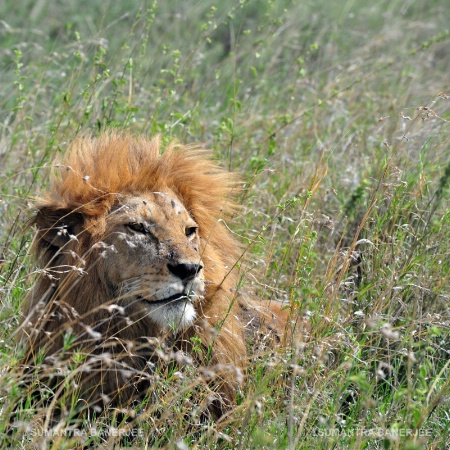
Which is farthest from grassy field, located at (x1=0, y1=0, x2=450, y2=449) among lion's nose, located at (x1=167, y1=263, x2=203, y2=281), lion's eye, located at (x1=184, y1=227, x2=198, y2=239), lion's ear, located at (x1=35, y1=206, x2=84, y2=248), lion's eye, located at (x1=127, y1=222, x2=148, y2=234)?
lion's eye, located at (x1=127, y1=222, x2=148, y2=234)

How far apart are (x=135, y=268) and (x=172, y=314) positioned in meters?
0.24

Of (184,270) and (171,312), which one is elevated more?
(184,270)

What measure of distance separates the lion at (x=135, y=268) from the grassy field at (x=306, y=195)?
0.58 ft

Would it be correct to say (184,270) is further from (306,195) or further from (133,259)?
(306,195)

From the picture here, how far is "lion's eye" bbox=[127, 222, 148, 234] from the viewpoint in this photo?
3.58 meters

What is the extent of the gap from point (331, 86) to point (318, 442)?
3.83 metres

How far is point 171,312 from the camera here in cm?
342

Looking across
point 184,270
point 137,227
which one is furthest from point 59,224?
point 184,270

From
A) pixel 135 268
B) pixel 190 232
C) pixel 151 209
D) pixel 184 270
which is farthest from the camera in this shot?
pixel 190 232

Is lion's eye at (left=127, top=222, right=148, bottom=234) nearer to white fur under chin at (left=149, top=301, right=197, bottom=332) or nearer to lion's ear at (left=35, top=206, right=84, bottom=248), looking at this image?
lion's ear at (left=35, top=206, right=84, bottom=248)

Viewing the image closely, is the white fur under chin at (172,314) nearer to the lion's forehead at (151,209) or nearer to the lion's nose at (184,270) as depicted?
the lion's nose at (184,270)

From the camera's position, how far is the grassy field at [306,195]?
3.19 metres

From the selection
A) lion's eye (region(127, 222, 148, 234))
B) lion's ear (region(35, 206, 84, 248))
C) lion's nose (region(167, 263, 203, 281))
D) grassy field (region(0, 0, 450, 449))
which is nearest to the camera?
grassy field (region(0, 0, 450, 449))

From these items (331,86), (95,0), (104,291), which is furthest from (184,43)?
(104,291)
